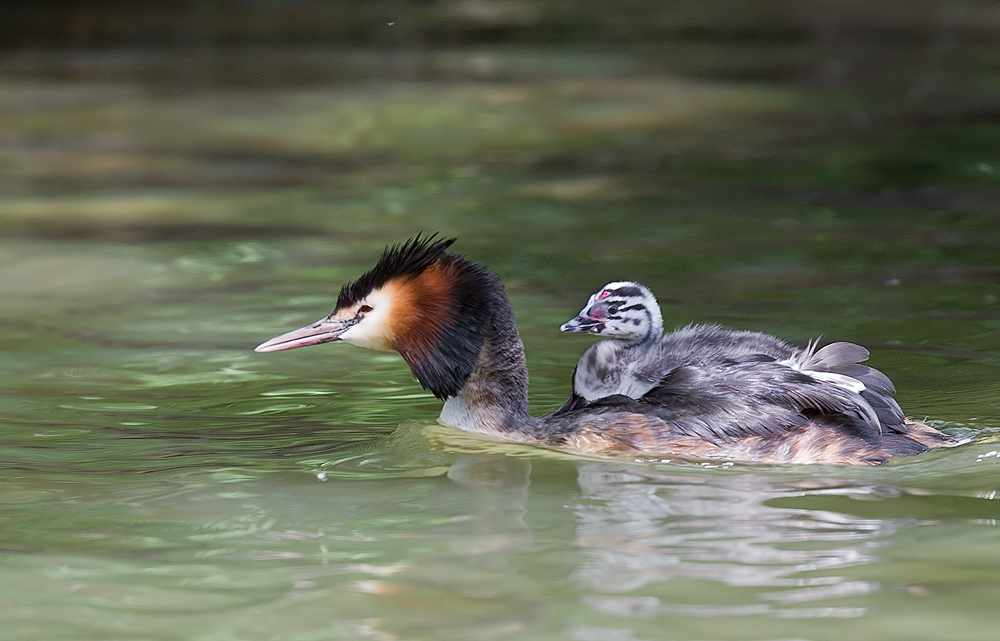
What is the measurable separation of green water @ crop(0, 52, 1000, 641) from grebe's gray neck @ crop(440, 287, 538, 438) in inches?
6.1

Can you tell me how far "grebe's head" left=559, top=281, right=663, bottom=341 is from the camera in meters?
6.65

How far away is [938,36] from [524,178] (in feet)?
29.4

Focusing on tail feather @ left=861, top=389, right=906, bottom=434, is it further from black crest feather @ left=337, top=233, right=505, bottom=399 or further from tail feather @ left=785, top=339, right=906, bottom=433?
black crest feather @ left=337, top=233, right=505, bottom=399

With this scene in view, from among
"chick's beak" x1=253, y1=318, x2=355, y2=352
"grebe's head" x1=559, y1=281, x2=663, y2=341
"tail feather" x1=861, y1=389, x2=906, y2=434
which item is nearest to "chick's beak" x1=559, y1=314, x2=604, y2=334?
"grebe's head" x1=559, y1=281, x2=663, y2=341

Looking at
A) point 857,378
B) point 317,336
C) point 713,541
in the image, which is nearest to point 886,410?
point 857,378

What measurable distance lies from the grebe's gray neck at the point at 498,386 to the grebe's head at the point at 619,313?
0.26 metres

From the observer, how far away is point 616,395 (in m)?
6.57

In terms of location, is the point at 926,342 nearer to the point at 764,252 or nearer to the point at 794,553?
the point at 764,252

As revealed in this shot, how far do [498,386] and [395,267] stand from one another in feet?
2.08

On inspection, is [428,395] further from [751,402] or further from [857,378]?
[857,378]

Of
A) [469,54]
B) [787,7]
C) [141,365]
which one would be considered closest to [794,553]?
[141,365]

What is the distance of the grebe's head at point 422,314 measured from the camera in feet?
21.8

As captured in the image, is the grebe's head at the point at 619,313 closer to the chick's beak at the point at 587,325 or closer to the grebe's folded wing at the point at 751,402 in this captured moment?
the chick's beak at the point at 587,325

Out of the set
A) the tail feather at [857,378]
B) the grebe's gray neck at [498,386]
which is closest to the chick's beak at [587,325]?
the grebe's gray neck at [498,386]
